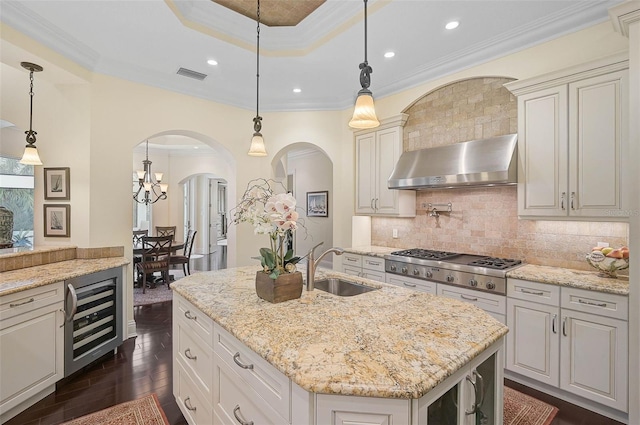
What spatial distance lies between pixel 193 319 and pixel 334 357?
3.88ft

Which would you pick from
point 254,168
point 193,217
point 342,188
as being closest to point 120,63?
point 254,168

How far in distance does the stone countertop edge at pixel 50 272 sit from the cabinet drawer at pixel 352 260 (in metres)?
2.64

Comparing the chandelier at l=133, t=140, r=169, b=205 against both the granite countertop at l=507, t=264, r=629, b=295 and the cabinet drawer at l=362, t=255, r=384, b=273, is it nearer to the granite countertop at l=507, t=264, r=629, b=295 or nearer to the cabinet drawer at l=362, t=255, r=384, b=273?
the cabinet drawer at l=362, t=255, r=384, b=273

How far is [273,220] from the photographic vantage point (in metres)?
1.77

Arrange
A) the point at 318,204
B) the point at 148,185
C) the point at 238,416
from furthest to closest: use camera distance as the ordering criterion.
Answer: the point at 318,204 < the point at 148,185 < the point at 238,416

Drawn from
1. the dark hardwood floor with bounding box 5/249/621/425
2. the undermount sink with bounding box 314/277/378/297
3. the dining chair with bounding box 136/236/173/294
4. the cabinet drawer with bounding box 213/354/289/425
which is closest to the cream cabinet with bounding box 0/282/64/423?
the dark hardwood floor with bounding box 5/249/621/425

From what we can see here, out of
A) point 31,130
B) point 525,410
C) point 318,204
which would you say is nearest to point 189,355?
point 525,410

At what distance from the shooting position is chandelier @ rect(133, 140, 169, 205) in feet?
21.7

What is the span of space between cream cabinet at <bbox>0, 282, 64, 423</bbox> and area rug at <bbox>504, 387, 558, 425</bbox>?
3545mm

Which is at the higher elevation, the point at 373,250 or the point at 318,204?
the point at 318,204

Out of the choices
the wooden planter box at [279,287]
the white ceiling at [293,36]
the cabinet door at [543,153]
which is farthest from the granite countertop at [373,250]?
the white ceiling at [293,36]

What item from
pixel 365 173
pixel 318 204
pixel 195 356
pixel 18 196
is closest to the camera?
pixel 195 356

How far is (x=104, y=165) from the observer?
11.2ft

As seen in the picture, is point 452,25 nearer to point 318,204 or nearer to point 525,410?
Answer: point 525,410
